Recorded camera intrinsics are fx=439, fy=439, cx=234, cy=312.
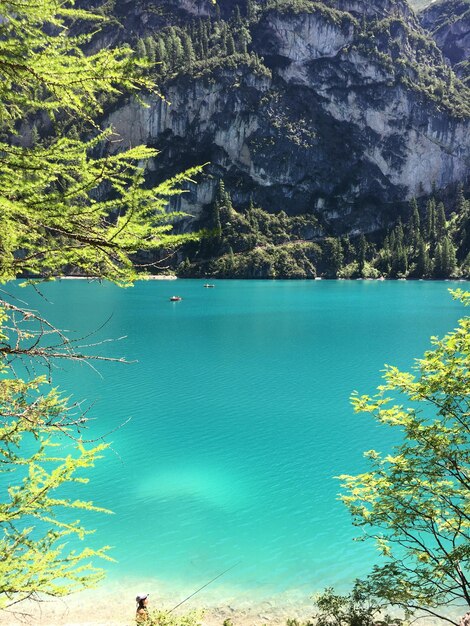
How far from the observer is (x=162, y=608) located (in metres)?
11.8

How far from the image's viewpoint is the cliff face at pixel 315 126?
18438 cm

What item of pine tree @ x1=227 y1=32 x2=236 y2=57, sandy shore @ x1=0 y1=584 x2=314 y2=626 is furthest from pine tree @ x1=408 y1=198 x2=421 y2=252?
sandy shore @ x1=0 y1=584 x2=314 y2=626

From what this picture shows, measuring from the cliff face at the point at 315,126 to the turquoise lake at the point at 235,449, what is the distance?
148m

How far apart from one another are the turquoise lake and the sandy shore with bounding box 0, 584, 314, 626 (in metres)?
0.58

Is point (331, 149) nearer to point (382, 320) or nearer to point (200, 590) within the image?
point (382, 320)

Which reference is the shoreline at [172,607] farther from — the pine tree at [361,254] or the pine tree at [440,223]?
the pine tree at [440,223]

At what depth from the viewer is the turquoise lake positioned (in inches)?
558

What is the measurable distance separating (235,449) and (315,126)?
A: 626 feet

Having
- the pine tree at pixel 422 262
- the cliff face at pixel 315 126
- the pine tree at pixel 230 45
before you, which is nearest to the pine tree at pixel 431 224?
the pine tree at pixel 422 262

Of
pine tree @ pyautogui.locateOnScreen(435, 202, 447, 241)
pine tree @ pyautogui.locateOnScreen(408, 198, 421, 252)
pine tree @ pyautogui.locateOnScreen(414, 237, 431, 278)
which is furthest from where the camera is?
pine tree @ pyautogui.locateOnScreen(435, 202, 447, 241)

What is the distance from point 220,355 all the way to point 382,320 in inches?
1163

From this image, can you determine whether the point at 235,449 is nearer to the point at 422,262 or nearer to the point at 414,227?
the point at 422,262

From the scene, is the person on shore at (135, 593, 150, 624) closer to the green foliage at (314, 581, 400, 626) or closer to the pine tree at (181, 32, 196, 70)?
the green foliage at (314, 581, 400, 626)

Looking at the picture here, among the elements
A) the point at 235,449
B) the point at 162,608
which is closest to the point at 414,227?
the point at 235,449
